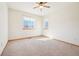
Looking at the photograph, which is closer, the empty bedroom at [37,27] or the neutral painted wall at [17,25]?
the empty bedroom at [37,27]

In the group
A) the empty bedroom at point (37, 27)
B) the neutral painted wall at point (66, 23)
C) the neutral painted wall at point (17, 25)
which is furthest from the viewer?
the neutral painted wall at point (17, 25)

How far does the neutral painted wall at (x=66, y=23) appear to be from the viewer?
3396 millimetres

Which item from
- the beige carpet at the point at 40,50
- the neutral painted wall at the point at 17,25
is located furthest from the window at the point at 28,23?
the beige carpet at the point at 40,50

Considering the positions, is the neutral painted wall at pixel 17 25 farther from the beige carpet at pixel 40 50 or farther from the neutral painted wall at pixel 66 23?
the neutral painted wall at pixel 66 23

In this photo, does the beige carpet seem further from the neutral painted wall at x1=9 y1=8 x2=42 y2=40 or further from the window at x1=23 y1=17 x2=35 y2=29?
the window at x1=23 y1=17 x2=35 y2=29

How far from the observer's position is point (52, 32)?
5168 millimetres

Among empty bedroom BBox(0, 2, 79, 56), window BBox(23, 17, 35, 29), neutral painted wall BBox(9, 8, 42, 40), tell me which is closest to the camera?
empty bedroom BBox(0, 2, 79, 56)

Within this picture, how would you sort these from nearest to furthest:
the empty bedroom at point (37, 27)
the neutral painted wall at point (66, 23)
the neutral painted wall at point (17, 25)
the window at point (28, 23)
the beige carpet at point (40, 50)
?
1. the beige carpet at point (40, 50)
2. the empty bedroom at point (37, 27)
3. the neutral painted wall at point (66, 23)
4. the neutral painted wall at point (17, 25)
5. the window at point (28, 23)

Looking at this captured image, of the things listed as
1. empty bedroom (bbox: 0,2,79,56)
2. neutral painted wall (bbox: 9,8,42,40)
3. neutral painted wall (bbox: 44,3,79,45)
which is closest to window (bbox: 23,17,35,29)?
empty bedroom (bbox: 0,2,79,56)

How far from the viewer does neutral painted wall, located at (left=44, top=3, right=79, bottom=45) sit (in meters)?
3.40

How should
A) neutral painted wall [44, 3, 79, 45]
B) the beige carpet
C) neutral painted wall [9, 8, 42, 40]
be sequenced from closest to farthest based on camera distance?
the beige carpet → neutral painted wall [44, 3, 79, 45] → neutral painted wall [9, 8, 42, 40]

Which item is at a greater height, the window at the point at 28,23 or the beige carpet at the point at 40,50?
the window at the point at 28,23

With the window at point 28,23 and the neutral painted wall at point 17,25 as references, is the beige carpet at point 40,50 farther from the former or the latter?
the window at point 28,23

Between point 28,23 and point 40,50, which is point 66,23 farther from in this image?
point 28,23
